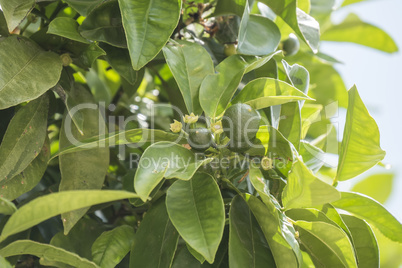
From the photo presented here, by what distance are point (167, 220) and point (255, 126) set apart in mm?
181

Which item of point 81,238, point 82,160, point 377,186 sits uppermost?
point 82,160

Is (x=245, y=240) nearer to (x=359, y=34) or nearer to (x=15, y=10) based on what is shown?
(x=15, y=10)

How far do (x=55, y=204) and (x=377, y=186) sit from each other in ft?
2.88

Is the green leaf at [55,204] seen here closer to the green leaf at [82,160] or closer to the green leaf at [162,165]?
the green leaf at [162,165]

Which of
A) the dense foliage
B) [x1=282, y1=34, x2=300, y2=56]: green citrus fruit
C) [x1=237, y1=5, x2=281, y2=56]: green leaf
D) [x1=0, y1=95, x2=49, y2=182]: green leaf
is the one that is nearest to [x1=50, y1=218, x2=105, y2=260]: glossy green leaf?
the dense foliage

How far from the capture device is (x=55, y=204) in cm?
48

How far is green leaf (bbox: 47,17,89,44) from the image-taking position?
67 cm

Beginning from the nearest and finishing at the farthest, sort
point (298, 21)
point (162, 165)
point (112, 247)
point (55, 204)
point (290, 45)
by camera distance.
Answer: point (55, 204) < point (162, 165) < point (112, 247) < point (298, 21) < point (290, 45)

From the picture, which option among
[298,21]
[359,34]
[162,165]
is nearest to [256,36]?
[298,21]

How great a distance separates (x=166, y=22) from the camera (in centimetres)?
67

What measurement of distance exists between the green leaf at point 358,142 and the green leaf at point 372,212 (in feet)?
0.11

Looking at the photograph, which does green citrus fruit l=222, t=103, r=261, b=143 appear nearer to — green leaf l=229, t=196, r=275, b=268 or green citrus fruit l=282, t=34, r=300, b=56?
green leaf l=229, t=196, r=275, b=268

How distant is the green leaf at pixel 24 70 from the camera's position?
634mm

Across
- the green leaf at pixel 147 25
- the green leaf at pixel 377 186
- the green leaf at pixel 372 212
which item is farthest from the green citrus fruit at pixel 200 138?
the green leaf at pixel 377 186
